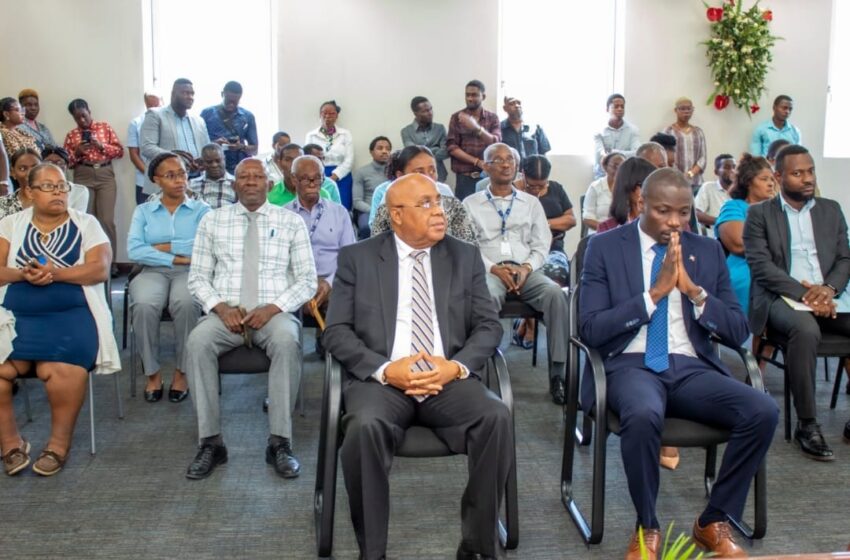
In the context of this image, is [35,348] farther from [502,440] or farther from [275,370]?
[502,440]

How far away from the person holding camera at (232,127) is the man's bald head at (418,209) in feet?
17.5

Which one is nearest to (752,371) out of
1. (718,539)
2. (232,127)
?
(718,539)

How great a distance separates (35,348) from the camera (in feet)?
11.1

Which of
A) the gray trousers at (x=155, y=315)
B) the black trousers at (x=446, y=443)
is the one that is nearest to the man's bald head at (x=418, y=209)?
the black trousers at (x=446, y=443)

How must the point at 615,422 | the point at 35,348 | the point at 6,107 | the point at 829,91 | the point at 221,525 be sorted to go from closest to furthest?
the point at 615,422 < the point at 221,525 < the point at 35,348 < the point at 6,107 < the point at 829,91

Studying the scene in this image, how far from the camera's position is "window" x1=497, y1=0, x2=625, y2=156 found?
9.09 m

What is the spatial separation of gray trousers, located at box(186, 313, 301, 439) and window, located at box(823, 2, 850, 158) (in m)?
8.48

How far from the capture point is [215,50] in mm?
8797

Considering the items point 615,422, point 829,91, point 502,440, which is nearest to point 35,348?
point 502,440

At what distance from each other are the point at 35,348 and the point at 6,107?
4834 mm

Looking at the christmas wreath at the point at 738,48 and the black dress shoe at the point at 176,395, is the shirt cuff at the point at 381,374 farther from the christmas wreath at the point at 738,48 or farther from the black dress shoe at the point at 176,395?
the christmas wreath at the point at 738,48

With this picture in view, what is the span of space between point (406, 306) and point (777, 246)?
201 cm

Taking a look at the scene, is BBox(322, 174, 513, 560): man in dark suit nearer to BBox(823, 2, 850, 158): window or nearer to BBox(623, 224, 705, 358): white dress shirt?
BBox(623, 224, 705, 358): white dress shirt

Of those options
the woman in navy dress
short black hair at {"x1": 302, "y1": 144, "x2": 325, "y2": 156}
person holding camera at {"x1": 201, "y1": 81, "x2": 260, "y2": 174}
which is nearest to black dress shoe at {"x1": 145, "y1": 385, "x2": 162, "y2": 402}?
the woman in navy dress
